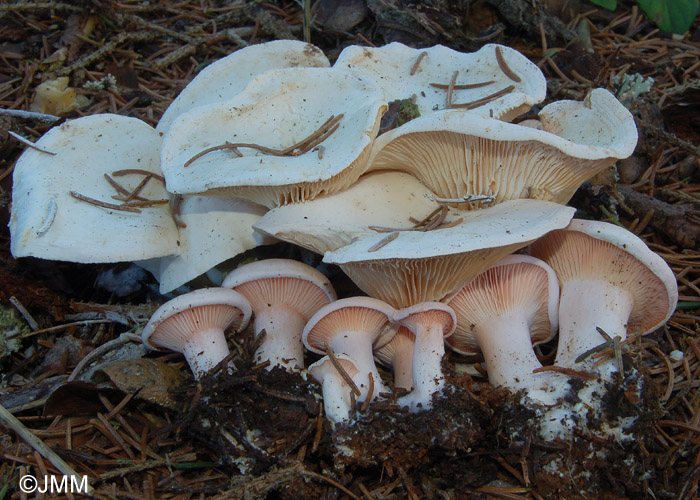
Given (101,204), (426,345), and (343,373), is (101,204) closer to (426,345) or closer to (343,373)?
(343,373)

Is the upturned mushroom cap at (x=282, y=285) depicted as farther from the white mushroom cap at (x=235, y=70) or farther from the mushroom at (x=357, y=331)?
the white mushroom cap at (x=235, y=70)

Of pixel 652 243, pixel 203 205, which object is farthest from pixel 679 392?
pixel 203 205

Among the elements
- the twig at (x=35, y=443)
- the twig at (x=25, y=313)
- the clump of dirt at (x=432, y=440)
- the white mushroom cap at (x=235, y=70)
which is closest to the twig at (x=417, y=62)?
the white mushroom cap at (x=235, y=70)

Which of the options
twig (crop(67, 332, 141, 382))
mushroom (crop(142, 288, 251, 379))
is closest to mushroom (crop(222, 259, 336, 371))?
mushroom (crop(142, 288, 251, 379))

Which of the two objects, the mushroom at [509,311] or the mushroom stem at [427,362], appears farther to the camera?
the mushroom at [509,311]

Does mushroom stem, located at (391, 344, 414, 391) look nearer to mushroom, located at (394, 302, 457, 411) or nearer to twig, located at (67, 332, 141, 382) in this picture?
mushroom, located at (394, 302, 457, 411)

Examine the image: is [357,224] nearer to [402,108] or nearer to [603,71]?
[402,108]

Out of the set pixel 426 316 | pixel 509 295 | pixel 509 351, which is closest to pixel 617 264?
pixel 509 295
